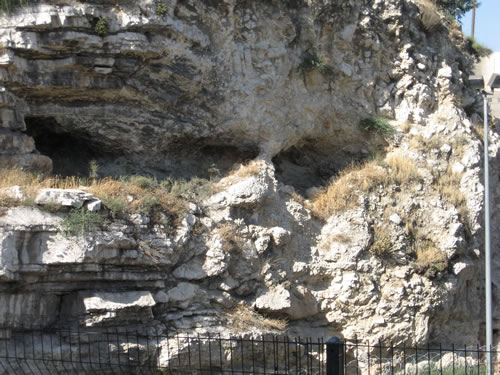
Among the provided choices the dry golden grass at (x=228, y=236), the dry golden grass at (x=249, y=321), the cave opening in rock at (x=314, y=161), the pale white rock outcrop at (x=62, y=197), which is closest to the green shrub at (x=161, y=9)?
the pale white rock outcrop at (x=62, y=197)

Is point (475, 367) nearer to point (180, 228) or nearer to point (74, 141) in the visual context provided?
point (180, 228)

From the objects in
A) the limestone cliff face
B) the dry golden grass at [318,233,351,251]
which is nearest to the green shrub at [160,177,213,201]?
the limestone cliff face

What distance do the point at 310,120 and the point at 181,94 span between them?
2.54 meters

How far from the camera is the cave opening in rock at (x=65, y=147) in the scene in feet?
37.0

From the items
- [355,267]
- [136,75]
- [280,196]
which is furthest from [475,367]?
[136,75]

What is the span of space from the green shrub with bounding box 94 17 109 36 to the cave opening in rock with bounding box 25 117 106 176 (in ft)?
5.71

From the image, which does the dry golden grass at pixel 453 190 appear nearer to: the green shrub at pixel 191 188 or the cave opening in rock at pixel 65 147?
the green shrub at pixel 191 188

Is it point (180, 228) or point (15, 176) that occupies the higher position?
point (15, 176)

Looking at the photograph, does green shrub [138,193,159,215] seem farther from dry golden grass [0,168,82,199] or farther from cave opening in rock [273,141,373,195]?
cave opening in rock [273,141,373,195]

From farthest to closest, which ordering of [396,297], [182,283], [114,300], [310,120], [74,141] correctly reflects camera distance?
[310,120] < [74,141] < [396,297] < [182,283] < [114,300]

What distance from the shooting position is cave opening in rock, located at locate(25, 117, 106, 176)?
11273 millimetres

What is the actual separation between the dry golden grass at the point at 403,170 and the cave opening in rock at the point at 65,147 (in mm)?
5043

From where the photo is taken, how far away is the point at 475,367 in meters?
10.2

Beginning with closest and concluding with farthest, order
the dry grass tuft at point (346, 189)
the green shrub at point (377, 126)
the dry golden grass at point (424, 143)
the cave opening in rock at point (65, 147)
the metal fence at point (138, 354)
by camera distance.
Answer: the metal fence at point (138, 354)
the cave opening in rock at point (65, 147)
the dry grass tuft at point (346, 189)
the dry golden grass at point (424, 143)
the green shrub at point (377, 126)
